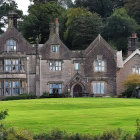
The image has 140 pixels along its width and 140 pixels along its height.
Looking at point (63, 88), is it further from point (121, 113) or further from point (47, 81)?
point (121, 113)

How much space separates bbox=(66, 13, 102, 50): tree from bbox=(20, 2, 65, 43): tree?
234 inches

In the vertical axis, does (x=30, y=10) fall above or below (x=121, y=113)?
above

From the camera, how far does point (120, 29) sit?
8631 centimetres

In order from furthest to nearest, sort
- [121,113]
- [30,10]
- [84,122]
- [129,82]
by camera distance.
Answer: [30,10], [129,82], [121,113], [84,122]

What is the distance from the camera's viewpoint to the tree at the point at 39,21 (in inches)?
3538

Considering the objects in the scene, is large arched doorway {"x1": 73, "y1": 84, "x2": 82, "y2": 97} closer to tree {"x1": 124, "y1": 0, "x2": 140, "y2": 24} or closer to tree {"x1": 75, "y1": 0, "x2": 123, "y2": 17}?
tree {"x1": 124, "y1": 0, "x2": 140, "y2": 24}

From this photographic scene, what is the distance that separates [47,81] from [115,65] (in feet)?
28.6

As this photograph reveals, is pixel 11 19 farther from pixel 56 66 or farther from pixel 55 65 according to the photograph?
pixel 56 66

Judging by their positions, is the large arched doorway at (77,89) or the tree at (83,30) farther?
the tree at (83,30)

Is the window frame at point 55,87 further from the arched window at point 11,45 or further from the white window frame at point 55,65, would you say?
the arched window at point 11,45

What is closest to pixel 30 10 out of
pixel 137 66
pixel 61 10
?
pixel 61 10

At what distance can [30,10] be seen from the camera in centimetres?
9325

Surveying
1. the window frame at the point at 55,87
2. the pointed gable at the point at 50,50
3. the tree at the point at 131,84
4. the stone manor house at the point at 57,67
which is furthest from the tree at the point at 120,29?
the tree at the point at 131,84

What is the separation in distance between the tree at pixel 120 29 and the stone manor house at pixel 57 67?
15.3 m
